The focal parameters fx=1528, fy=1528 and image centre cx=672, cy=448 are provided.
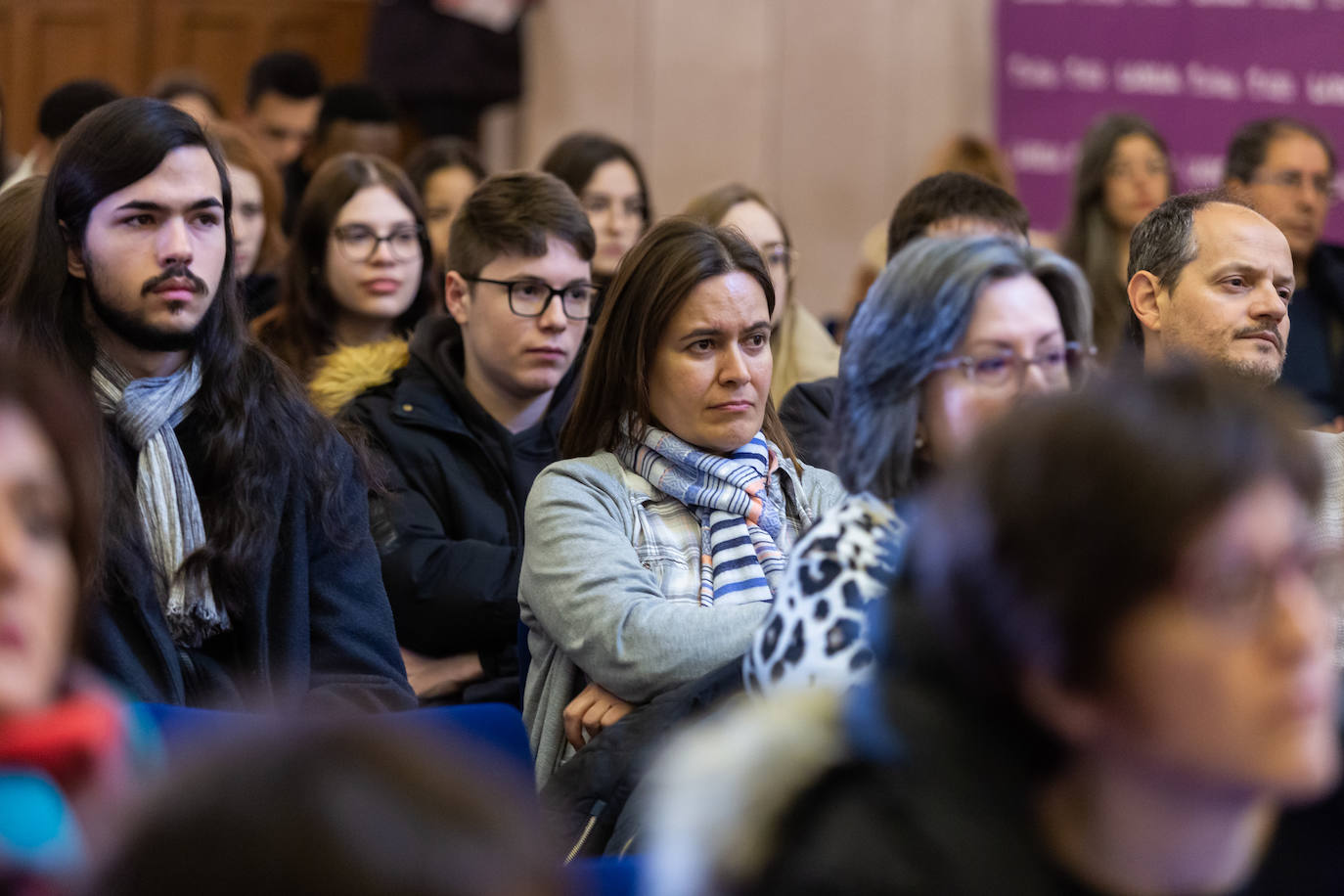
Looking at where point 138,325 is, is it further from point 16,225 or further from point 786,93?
point 786,93

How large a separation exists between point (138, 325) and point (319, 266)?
150cm

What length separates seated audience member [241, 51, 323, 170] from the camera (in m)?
5.64

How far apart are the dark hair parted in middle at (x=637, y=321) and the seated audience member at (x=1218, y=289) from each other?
74 cm

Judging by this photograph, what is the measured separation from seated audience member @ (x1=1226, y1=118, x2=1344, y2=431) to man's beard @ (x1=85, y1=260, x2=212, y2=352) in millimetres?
2778

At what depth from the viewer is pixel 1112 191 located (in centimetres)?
451

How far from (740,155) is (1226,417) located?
565 centimetres

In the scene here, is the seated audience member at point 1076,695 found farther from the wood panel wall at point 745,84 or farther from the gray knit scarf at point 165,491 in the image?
the wood panel wall at point 745,84

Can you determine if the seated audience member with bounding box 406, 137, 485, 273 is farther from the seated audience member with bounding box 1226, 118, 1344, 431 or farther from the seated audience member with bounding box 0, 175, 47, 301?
the seated audience member with bounding box 1226, 118, 1344, 431

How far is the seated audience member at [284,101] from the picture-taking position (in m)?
5.64

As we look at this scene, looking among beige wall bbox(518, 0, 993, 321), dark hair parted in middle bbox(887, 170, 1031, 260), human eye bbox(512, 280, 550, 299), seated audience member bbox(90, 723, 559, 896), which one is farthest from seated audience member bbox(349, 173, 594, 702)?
beige wall bbox(518, 0, 993, 321)

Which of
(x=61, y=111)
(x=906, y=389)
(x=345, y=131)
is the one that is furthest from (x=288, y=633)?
(x=345, y=131)

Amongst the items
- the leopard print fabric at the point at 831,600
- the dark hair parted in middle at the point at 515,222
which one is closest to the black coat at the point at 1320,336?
the dark hair parted in middle at the point at 515,222

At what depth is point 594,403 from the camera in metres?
2.50

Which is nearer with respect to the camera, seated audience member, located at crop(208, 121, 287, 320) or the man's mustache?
the man's mustache
